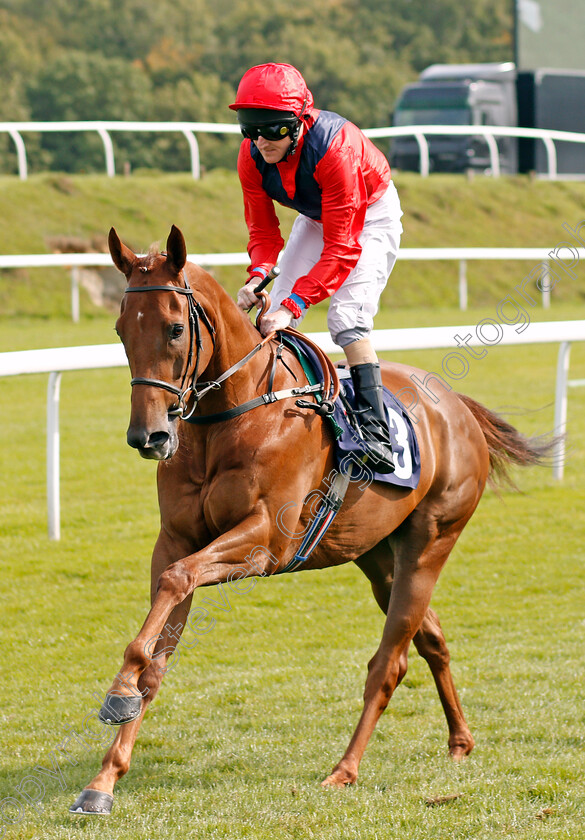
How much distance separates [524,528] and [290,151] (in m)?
3.73

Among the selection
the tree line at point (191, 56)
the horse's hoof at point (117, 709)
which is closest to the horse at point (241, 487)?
the horse's hoof at point (117, 709)

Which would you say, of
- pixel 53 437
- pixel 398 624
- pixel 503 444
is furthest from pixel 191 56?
pixel 398 624

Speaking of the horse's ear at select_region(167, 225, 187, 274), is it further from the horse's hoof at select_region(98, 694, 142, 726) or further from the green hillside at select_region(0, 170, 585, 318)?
the green hillside at select_region(0, 170, 585, 318)

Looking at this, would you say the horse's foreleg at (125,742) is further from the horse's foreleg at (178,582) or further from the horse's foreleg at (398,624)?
the horse's foreleg at (398,624)

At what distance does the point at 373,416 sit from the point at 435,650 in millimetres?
986

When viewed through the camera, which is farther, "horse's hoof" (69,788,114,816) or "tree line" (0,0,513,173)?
"tree line" (0,0,513,173)

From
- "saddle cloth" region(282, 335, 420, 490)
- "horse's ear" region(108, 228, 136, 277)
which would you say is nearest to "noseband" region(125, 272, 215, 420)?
"horse's ear" region(108, 228, 136, 277)

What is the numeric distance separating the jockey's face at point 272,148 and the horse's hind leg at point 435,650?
1.57m

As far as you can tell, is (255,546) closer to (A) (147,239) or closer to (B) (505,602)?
(B) (505,602)

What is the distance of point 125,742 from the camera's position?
325 centimetres

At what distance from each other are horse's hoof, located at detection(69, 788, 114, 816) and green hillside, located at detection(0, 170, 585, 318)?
892cm

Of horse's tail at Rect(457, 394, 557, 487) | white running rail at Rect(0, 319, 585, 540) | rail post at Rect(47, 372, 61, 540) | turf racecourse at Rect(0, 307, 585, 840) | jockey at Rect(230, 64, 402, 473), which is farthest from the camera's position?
rail post at Rect(47, 372, 61, 540)

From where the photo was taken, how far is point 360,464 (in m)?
3.78

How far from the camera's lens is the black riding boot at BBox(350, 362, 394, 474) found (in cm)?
377
